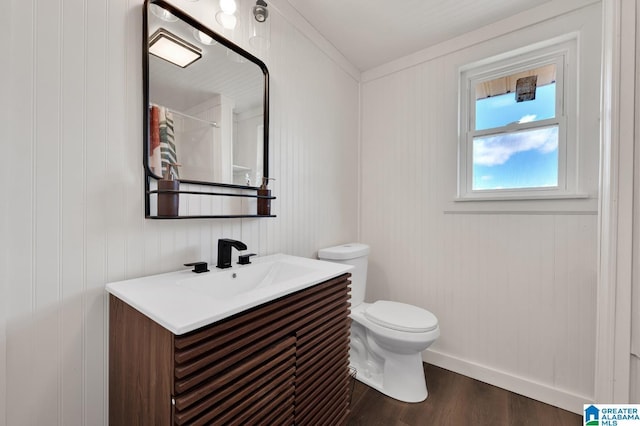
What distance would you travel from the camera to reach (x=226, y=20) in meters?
1.27

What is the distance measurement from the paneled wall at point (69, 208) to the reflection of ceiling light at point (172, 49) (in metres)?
0.07

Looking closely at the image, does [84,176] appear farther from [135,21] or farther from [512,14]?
[512,14]

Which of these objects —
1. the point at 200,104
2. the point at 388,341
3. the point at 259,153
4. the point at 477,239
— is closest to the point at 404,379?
the point at 388,341

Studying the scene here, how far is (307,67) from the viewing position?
6.08ft

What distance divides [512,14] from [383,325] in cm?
222

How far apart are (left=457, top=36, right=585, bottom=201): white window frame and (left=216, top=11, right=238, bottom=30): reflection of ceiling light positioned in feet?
5.39

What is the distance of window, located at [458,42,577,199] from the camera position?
1.62m

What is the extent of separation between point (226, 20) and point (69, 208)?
109 centimetres

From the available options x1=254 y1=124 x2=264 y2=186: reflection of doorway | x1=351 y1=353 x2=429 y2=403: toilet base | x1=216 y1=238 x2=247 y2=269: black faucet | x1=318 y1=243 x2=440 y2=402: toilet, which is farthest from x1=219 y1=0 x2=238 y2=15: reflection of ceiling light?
x1=351 y1=353 x2=429 y2=403: toilet base

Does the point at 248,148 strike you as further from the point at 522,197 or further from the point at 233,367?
the point at 522,197

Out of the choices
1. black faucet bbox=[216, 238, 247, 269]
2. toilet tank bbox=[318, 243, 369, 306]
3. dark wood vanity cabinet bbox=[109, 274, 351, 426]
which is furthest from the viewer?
toilet tank bbox=[318, 243, 369, 306]

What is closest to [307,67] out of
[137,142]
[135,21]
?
[135,21]

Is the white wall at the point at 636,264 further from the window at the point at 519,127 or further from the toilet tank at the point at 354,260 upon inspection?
the toilet tank at the point at 354,260

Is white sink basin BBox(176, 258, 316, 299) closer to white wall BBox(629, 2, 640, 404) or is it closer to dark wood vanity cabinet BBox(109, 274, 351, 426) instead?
dark wood vanity cabinet BBox(109, 274, 351, 426)
